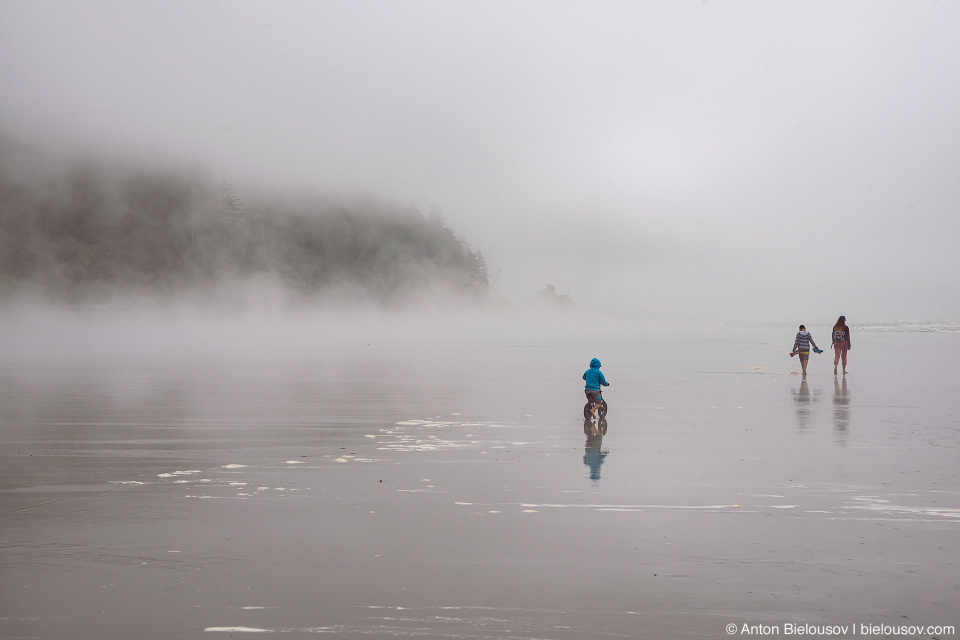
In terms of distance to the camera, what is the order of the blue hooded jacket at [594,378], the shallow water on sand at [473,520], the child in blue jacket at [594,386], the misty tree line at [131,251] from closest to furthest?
the shallow water on sand at [473,520]
the child in blue jacket at [594,386]
the blue hooded jacket at [594,378]
the misty tree line at [131,251]

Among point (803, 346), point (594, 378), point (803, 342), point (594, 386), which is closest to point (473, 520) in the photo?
point (594, 386)

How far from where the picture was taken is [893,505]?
9086 mm

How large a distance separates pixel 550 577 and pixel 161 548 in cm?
377

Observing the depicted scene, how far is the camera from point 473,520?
8484 mm

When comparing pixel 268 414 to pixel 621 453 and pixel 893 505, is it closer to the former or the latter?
pixel 621 453

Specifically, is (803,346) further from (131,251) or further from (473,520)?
(131,251)

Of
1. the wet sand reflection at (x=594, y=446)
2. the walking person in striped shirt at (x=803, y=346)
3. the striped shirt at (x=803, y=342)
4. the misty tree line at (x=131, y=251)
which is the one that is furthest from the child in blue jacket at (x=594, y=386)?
the misty tree line at (x=131, y=251)

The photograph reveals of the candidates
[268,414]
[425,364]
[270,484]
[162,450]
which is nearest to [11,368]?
[425,364]

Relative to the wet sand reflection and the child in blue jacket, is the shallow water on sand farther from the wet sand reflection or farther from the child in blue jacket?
the child in blue jacket

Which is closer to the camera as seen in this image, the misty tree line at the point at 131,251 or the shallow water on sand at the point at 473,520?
the shallow water on sand at the point at 473,520

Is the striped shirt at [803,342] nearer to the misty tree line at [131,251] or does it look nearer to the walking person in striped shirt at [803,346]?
the walking person in striped shirt at [803,346]

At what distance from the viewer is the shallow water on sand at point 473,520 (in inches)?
234

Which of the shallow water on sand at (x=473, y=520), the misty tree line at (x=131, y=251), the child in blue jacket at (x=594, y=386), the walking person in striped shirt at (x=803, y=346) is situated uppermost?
the misty tree line at (x=131, y=251)

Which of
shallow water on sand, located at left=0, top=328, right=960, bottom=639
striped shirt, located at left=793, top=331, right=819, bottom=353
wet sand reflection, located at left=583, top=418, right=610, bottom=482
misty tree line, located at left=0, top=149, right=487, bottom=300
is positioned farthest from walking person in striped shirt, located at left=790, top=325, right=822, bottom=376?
misty tree line, located at left=0, top=149, right=487, bottom=300
